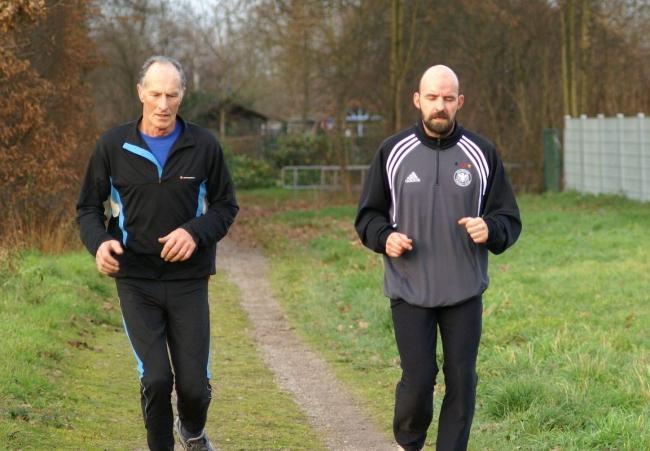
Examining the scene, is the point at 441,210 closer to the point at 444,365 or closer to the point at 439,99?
the point at 439,99

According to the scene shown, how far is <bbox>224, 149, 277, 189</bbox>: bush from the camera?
5147 centimetres

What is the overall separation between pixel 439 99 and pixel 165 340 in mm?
1815

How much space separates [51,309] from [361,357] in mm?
3168

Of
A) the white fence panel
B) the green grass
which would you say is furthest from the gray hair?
the white fence panel

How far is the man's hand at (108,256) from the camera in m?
6.05

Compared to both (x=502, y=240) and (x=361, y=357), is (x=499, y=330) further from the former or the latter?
(x=502, y=240)

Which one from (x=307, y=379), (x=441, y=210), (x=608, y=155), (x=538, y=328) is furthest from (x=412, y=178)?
(x=608, y=155)

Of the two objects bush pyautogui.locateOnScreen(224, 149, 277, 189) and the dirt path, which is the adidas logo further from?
bush pyautogui.locateOnScreen(224, 149, 277, 189)

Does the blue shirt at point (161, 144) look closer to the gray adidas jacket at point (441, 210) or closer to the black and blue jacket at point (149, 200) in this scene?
the black and blue jacket at point (149, 200)

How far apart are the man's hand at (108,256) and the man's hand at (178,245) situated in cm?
21

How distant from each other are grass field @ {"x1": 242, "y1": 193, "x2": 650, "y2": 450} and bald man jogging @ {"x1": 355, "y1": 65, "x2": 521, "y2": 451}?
1273mm

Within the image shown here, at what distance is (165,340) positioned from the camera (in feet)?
21.0

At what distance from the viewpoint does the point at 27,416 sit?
7906 millimetres

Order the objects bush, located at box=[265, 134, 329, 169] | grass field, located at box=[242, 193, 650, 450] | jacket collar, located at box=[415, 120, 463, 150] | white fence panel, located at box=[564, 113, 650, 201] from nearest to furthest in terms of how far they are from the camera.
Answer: jacket collar, located at box=[415, 120, 463, 150] < grass field, located at box=[242, 193, 650, 450] < white fence panel, located at box=[564, 113, 650, 201] < bush, located at box=[265, 134, 329, 169]
